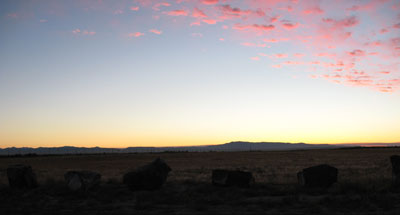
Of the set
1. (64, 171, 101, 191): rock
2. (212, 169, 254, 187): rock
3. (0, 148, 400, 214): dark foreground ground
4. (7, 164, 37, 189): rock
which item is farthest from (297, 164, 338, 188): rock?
(7, 164, 37, 189): rock

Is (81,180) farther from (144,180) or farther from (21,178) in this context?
(21,178)

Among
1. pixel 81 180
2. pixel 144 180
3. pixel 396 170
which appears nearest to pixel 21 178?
pixel 81 180

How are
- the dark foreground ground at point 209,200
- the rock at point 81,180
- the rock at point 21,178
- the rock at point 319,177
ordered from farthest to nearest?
1. the rock at point 21,178
2. the rock at point 319,177
3. the rock at point 81,180
4. the dark foreground ground at point 209,200

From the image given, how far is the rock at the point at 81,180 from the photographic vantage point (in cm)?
1522

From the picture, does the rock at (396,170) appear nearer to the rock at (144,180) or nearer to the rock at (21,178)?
the rock at (144,180)

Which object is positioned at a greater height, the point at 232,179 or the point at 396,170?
the point at 396,170

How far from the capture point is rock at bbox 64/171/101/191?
1522 centimetres

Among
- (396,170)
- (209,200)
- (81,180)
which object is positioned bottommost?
(209,200)

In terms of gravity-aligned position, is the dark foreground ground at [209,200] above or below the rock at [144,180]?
below

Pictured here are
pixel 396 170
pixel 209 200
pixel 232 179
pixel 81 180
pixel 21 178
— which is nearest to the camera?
pixel 209 200

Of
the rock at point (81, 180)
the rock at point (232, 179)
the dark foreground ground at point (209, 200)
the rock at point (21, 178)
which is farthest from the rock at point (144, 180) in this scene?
the rock at point (21, 178)

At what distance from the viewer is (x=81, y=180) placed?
15305mm

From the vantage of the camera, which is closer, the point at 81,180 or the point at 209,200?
the point at 209,200

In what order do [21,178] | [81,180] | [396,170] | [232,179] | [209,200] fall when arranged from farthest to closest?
[21,178] → [232,179] → [396,170] → [81,180] → [209,200]
